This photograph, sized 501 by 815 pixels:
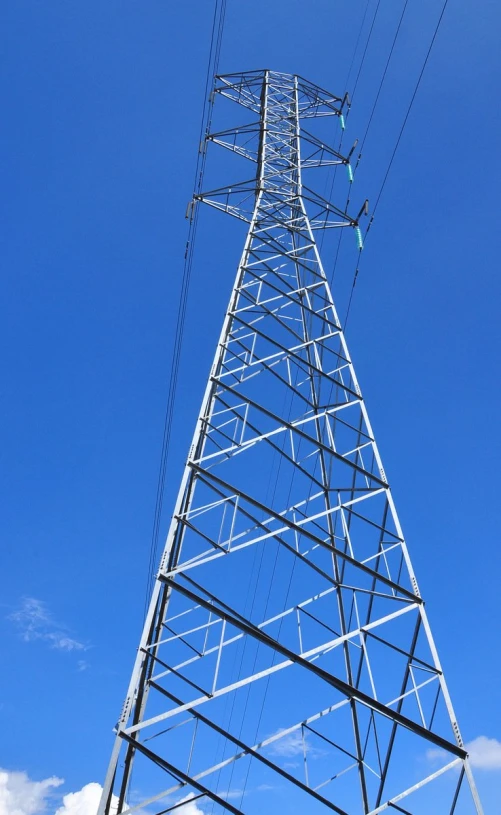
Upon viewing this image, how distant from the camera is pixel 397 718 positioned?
21.3 ft

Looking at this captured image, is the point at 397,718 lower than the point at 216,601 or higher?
lower

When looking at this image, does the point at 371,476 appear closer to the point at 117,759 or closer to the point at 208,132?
the point at 117,759

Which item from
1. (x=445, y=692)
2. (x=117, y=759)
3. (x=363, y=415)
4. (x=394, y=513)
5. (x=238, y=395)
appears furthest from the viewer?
(x=363, y=415)

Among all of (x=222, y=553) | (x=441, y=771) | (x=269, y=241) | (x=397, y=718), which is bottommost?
(x=441, y=771)

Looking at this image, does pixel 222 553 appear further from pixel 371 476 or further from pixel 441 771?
pixel 441 771

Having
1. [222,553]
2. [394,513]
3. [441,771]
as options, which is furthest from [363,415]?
[441,771]

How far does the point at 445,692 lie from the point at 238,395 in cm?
533

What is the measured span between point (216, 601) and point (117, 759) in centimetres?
284

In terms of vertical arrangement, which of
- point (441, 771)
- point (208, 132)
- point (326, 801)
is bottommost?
point (326, 801)

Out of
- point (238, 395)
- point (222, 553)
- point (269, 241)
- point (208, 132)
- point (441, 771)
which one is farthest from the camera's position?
point (208, 132)

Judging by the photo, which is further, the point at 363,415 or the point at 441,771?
the point at 363,415

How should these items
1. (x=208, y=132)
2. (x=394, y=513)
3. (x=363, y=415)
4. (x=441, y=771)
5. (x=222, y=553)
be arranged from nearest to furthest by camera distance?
(x=441, y=771) → (x=222, y=553) → (x=394, y=513) → (x=363, y=415) → (x=208, y=132)

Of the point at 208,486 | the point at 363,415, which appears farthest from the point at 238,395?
the point at 363,415

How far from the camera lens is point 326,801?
723cm
